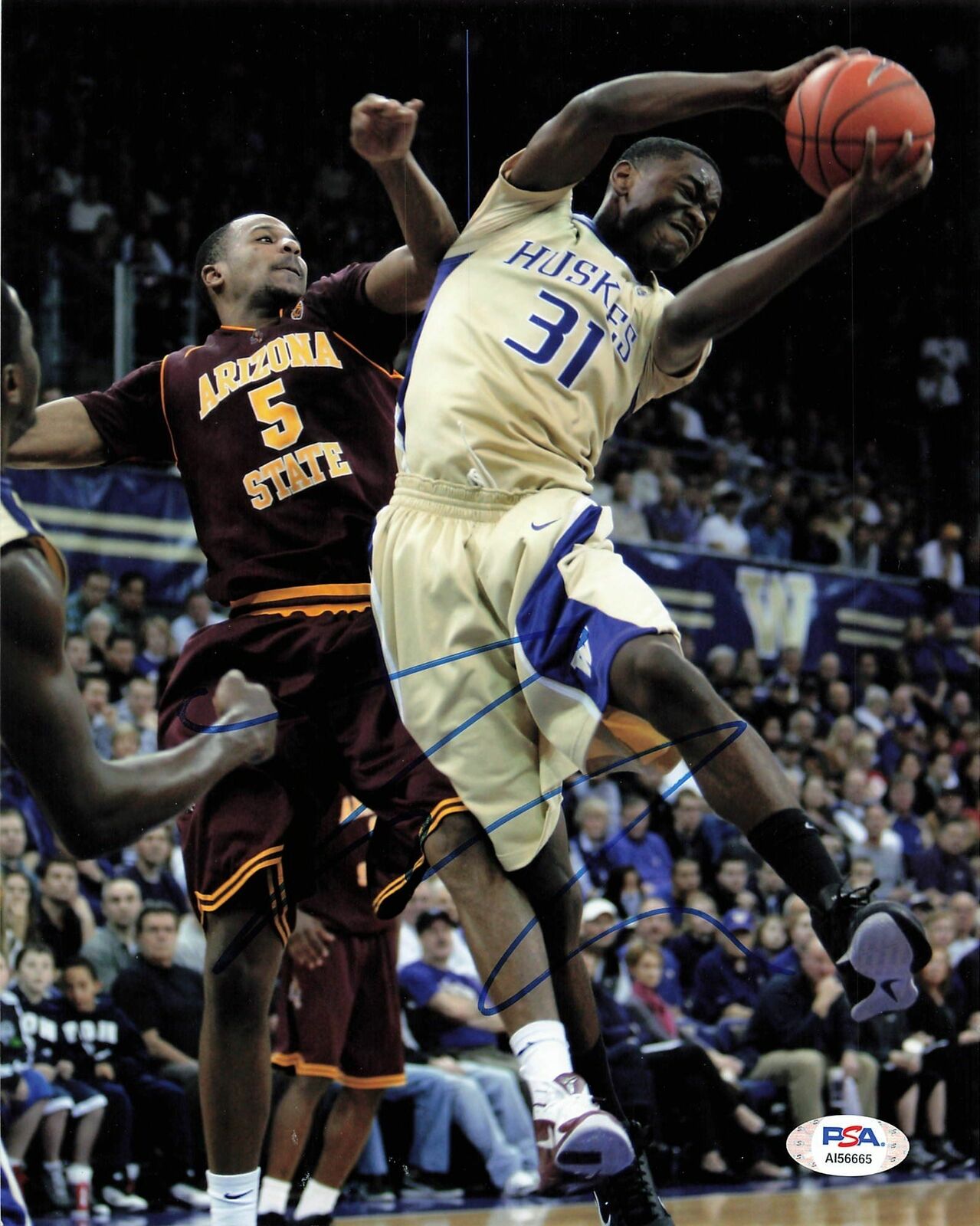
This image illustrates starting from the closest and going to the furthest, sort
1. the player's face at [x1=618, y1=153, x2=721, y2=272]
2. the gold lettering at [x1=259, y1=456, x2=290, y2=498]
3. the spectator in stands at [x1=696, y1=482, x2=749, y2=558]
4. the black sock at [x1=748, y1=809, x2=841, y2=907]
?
the black sock at [x1=748, y1=809, x2=841, y2=907] → the player's face at [x1=618, y1=153, x2=721, y2=272] → the gold lettering at [x1=259, y1=456, x2=290, y2=498] → the spectator in stands at [x1=696, y1=482, x2=749, y2=558]

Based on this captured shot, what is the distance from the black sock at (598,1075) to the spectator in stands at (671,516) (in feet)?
12.2

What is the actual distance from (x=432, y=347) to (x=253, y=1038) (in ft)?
5.25

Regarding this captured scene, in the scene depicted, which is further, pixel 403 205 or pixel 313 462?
pixel 313 462

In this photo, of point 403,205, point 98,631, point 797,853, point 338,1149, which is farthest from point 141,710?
point 797,853

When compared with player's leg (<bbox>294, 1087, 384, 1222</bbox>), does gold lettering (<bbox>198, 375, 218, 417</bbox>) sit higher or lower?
higher

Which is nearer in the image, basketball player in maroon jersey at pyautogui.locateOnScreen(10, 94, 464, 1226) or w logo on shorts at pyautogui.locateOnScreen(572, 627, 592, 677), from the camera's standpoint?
w logo on shorts at pyautogui.locateOnScreen(572, 627, 592, 677)

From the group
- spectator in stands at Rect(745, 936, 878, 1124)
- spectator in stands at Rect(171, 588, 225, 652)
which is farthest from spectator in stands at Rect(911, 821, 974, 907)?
spectator in stands at Rect(171, 588, 225, 652)

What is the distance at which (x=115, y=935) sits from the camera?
5.89 metres

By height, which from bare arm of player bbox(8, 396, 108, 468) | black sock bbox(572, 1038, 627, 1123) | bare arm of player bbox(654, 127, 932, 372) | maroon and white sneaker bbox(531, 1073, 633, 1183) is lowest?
black sock bbox(572, 1038, 627, 1123)

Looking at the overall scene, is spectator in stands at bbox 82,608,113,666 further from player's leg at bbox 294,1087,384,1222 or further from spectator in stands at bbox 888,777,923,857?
spectator in stands at bbox 888,777,923,857

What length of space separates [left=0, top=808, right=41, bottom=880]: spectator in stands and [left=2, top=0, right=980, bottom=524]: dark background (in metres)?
2.02

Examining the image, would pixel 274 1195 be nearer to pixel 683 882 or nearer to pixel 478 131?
pixel 683 882

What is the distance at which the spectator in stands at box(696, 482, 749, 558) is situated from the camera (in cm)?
708

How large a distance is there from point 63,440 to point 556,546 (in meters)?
1.35
